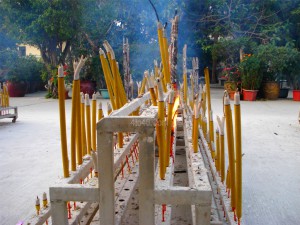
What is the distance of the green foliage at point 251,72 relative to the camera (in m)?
8.23

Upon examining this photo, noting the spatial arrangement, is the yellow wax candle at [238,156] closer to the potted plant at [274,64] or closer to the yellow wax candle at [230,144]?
the yellow wax candle at [230,144]

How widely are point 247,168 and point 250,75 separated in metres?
5.88

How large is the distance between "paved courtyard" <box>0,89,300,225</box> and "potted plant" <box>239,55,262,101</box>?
3099mm

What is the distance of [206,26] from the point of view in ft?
33.1

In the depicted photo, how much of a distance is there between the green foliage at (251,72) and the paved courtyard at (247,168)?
3.11 meters

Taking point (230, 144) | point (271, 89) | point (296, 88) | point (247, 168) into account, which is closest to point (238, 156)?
point (230, 144)

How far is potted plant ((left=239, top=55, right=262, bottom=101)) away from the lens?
8.25m

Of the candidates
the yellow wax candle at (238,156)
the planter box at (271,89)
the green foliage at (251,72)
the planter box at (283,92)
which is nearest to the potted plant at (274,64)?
the planter box at (271,89)

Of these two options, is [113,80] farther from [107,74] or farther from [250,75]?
[250,75]

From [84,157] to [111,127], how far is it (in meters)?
0.57

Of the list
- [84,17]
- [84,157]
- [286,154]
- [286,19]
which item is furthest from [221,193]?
[286,19]

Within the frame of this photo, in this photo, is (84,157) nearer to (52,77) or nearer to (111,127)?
(111,127)

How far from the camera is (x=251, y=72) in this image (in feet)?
27.2

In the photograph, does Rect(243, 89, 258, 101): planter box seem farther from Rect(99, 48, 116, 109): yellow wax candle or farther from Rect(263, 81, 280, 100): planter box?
Rect(99, 48, 116, 109): yellow wax candle
